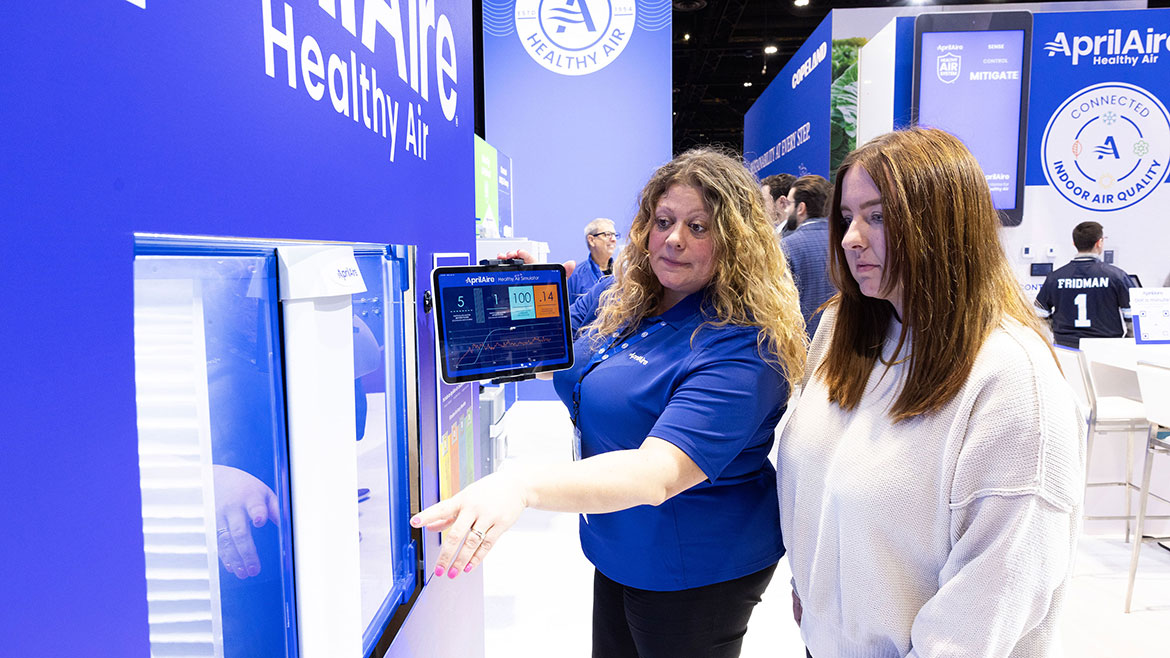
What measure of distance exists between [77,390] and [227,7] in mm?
438

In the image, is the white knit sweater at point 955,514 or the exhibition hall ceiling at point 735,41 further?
the exhibition hall ceiling at point 735,41

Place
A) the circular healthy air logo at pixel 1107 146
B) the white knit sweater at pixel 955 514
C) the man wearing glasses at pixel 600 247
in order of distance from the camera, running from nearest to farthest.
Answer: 1. the white knit sweater at pixel 955 514
2. the circular healthy air logo at pixel 1107 146
3. the man wearing glasses at pixel 600 247

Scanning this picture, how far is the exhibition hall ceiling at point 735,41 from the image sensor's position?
12.5 metres

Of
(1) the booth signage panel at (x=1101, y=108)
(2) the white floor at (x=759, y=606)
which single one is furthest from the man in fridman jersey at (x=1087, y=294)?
(2) the white floor at (x=759, y=606)

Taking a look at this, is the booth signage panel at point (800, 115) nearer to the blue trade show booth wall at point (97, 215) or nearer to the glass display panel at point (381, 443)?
the glass display panel at point (381, 443)

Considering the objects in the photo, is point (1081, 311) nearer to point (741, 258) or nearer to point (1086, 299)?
point (1086, 299)

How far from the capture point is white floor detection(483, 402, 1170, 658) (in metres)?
3.15

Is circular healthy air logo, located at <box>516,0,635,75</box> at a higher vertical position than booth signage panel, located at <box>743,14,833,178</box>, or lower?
higher

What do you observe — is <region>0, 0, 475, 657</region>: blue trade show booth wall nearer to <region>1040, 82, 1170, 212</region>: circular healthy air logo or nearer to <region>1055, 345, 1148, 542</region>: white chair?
<region>1055, 345, 1148, 542</region>: white chair

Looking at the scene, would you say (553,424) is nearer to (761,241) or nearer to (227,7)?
(761,241)

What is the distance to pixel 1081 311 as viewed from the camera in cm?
502

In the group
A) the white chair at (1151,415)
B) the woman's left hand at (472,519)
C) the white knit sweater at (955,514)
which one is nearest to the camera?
the woman's left hand at (472,519)

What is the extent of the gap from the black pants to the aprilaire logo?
5740mm

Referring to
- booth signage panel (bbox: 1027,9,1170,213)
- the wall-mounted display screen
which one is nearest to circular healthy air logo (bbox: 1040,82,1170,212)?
booth signage panel (bbox: 1027,9,1170,213)
